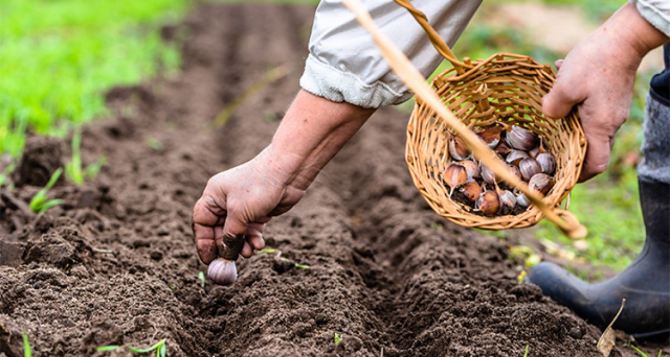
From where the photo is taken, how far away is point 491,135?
2426 mm

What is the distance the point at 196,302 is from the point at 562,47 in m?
5.70

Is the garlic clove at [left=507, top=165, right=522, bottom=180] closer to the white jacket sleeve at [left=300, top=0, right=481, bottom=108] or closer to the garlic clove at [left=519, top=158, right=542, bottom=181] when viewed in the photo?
the garlic clove at [left=519, top=158, right=542, bottom=181]

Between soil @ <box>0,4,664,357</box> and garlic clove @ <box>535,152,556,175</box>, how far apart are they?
0.41 metres

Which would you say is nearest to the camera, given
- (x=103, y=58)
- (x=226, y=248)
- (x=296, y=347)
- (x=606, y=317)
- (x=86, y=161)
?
(x=296, y=347)

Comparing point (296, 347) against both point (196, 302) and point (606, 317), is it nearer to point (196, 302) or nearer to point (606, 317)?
point (196, 302)

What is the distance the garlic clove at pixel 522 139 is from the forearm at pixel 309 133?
16.3 inches

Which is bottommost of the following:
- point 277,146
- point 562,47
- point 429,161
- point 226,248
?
point 562,47

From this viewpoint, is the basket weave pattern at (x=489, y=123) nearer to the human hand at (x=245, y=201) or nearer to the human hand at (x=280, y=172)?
the human hand at (x=280, y=172)

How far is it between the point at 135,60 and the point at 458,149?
4987 millimetres

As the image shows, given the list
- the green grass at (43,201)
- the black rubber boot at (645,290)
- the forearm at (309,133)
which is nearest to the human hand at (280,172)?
the forearm at (309,133)

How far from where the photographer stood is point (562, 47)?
7.62 m

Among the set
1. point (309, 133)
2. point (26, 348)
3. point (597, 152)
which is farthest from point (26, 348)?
point (597, 152)

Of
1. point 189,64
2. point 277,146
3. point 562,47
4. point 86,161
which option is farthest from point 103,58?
point 277,146

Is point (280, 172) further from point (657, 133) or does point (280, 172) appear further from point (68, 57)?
point (68, 57)
